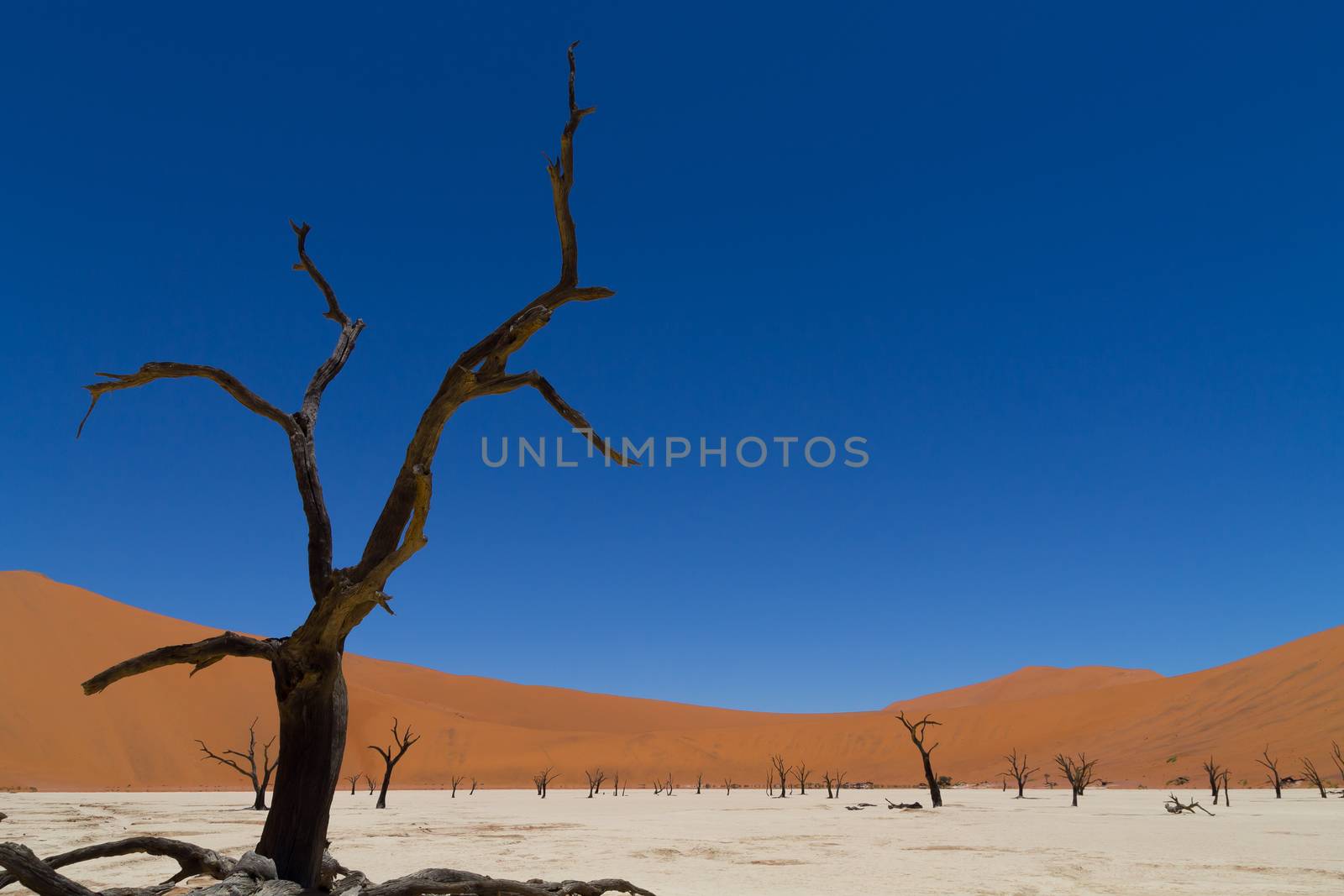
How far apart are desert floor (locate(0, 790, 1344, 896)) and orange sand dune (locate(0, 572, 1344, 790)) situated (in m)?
31.7

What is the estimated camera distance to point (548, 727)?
110 metres

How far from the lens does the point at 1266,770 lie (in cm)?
5259

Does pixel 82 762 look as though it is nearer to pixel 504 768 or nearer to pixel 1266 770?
pixel 504 768

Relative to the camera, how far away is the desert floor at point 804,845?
11.7 m

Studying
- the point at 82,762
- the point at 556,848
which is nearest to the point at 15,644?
the point at 82,762

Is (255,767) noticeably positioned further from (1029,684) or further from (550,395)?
(1029,684)

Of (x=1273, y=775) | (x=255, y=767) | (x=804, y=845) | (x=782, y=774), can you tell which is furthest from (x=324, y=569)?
(x=1273, y=775)

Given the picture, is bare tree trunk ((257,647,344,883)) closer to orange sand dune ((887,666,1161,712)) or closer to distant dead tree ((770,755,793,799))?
distant dead tree ((770,755,793,799))

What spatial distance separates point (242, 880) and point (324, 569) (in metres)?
1.73

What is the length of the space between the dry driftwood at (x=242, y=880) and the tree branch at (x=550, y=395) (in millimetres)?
2544

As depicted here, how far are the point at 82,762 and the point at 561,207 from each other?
6529cm

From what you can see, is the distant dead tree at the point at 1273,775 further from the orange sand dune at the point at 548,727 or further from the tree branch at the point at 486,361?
the tree branch at the point at 486,361

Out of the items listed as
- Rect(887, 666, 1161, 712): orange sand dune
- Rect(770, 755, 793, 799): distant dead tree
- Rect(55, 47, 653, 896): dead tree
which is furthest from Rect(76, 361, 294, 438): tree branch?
Rect(887, 666, 1161, 712): orange sand dune

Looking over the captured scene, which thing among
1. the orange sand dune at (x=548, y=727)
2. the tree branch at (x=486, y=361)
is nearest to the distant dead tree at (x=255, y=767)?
the tree branch at (x=486, y=361)
